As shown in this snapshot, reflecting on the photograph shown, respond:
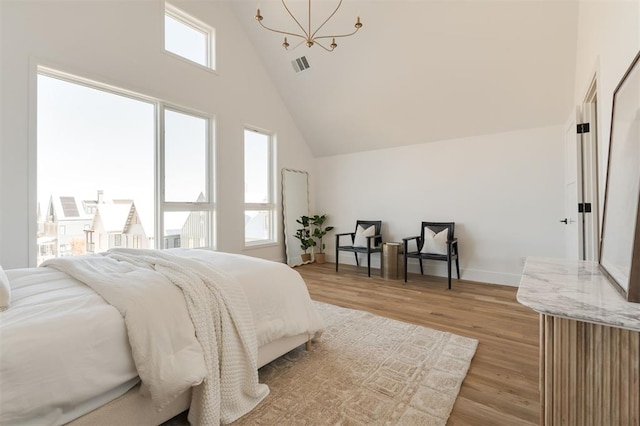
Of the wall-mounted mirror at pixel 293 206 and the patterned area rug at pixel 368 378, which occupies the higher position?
the wall-mounted mirror at pixel 293 206

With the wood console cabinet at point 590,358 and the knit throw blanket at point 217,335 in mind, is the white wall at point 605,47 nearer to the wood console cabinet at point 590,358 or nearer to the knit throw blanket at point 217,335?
the wood console cabinet at point 590,358

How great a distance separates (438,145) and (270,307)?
3707mm

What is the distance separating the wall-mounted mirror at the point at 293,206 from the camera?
196 inches

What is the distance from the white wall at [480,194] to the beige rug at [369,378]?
2.16 m

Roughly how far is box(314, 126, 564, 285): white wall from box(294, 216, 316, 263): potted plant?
0.94m

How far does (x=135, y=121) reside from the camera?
3.27 metres

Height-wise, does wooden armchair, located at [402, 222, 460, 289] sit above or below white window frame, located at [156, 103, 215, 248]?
below

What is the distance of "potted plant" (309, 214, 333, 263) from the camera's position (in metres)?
5.30

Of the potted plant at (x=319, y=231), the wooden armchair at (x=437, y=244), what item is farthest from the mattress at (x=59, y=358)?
the potted plant at (x=319, y=231)

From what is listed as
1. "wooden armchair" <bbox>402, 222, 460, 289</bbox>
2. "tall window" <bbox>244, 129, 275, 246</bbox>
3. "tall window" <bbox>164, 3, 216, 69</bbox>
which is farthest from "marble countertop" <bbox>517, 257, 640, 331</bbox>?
"tall window" <bbox>164, 3, 216, 69</bbox>

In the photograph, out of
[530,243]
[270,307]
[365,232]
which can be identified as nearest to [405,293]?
[365,232]

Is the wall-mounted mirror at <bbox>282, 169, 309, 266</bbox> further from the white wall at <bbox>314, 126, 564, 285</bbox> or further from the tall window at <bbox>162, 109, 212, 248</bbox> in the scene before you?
the tall window at <bbox>162, 109, 212, 248</bbox>

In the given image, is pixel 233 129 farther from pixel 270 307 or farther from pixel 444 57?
A: pixel 270 307

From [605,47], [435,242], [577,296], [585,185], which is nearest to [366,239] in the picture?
[435,242]
